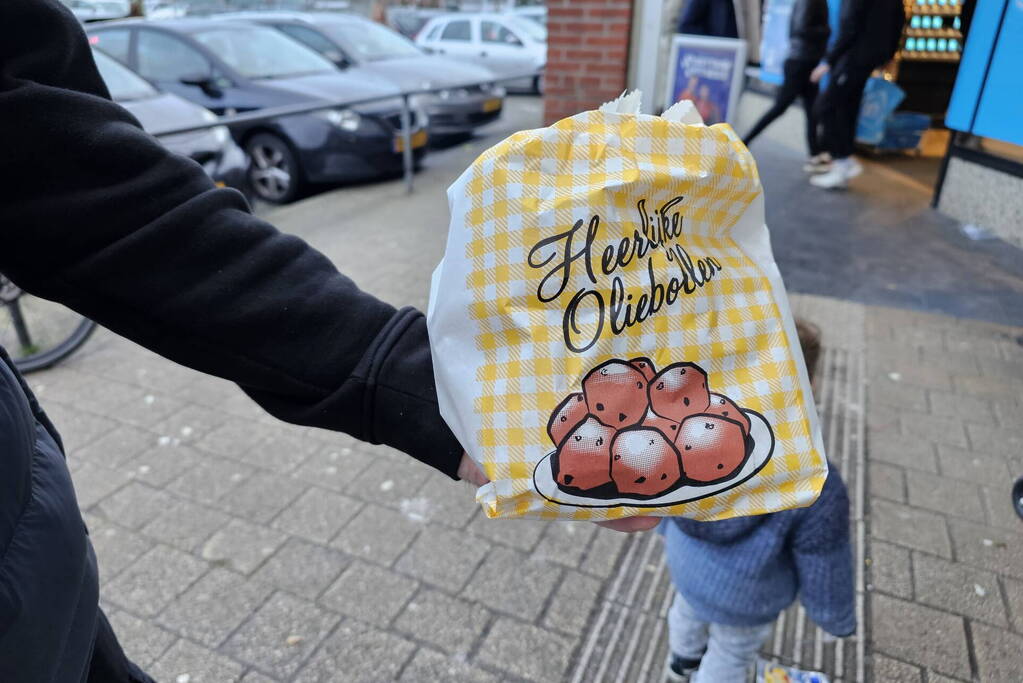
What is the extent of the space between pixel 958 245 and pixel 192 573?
476 centimetres

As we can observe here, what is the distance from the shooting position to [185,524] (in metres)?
2.95

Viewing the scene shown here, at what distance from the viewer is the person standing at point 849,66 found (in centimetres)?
636

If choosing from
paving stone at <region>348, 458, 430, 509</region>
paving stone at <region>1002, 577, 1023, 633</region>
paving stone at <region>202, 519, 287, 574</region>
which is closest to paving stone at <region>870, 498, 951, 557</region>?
paving stone at <region>1002, 577, 1023, 633</region>

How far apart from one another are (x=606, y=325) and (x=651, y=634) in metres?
1.78

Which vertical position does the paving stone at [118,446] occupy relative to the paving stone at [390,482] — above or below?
below

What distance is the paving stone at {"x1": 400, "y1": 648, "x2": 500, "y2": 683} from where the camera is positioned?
90.7 inches

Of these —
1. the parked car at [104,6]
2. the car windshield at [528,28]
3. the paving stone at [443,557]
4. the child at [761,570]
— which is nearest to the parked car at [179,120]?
the paving stone at [443,557]

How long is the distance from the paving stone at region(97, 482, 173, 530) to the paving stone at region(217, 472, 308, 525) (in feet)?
0.81

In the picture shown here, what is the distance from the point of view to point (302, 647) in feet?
7.91

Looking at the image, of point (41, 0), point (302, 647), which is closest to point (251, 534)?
point (302, 647)

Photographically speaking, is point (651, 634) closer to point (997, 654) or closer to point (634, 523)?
point (997, 654)

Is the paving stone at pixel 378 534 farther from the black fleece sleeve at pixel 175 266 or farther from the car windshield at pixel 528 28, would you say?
the car windshield at pixel 528 28

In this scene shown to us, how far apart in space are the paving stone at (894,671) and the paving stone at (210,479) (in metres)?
2.49

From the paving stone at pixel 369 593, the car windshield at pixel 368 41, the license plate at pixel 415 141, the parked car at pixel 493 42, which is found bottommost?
the paving stone at pixel 369 593
